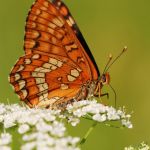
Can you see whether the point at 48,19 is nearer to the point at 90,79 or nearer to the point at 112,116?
the point at 90,79

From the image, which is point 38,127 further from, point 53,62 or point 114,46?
point 114,46

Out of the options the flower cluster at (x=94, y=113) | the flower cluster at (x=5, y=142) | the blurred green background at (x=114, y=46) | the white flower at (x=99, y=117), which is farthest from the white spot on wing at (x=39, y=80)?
the blurred green background at (x=114, y=46)

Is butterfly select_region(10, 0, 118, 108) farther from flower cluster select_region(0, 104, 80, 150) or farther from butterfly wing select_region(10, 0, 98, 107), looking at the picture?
flower cluster select_region(0, 104, 80, 150)

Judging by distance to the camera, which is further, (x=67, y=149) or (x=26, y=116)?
(x=26, y=116)

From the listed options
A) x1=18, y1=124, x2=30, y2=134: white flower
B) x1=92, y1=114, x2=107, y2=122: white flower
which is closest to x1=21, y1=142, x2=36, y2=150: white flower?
x1=18, y1=124, x2=30, y2=134: white flower

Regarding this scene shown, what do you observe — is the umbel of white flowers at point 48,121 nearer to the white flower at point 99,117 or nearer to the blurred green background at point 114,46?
the white flower at point 99,117

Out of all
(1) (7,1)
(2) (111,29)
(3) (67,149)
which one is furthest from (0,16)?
(3) (67,149)

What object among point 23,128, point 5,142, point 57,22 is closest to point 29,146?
point 5,142
